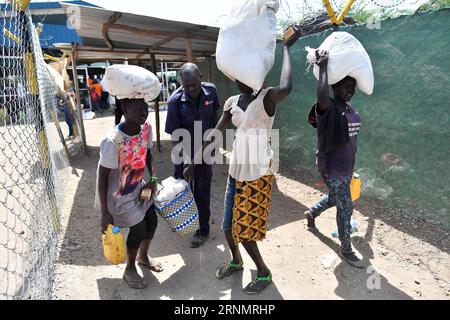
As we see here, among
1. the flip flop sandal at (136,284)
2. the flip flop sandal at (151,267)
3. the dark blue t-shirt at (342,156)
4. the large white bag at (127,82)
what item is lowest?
the flip flop sandal at (151,267)

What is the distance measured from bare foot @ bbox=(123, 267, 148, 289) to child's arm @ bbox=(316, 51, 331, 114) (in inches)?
77.9

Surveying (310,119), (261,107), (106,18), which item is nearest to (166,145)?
(106,18)

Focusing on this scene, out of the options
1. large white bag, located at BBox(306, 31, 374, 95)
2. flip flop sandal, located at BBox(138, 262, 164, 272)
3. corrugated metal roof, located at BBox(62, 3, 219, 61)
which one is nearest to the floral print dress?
flip flop sandal, located at BBox(138, 262, 164, 272)

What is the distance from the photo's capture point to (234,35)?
6.66ft

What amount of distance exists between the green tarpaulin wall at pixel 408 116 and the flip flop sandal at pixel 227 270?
213 centimetres

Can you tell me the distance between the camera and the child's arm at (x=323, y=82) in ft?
7.66

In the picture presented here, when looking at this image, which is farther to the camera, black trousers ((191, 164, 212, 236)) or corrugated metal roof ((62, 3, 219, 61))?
corrugated metal roof ((62, 3, 219, 61))

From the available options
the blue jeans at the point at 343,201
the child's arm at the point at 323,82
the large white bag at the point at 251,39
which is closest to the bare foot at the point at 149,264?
the blue jeans at the point at 343,201

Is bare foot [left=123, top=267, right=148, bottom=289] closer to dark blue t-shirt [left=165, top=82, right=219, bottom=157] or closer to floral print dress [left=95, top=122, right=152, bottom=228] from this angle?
floral print dress [left=95, top=122, right=152, bottom=228]

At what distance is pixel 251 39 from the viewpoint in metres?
2.00

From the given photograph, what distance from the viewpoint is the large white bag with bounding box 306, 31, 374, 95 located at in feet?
7.80

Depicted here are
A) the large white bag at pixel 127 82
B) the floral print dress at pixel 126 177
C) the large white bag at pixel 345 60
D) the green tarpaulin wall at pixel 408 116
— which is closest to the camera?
the large white bag at pixel 127 82

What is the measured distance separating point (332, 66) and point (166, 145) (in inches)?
216

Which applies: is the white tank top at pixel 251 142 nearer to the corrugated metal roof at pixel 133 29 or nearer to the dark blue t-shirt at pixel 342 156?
the dark blue t-shirt at pixel 342 156
